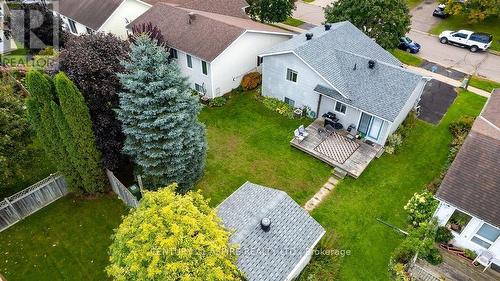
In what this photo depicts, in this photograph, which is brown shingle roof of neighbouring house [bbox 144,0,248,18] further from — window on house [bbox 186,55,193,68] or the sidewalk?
the sidewalk

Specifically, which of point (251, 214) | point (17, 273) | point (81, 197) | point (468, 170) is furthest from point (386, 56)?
point (17, 273)

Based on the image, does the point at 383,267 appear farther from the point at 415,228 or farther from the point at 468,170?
the point at 468,170

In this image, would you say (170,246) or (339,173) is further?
(339,173)

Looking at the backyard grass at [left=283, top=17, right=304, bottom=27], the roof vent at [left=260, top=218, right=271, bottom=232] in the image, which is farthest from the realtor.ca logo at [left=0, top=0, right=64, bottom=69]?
the roof vent at [left=260, top=218, right=271, bottom=232]

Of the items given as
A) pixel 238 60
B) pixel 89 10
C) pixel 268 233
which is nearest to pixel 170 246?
pixel 268 233

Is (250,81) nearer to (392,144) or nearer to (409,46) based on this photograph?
(392,144)

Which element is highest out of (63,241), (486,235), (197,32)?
(197,32)
